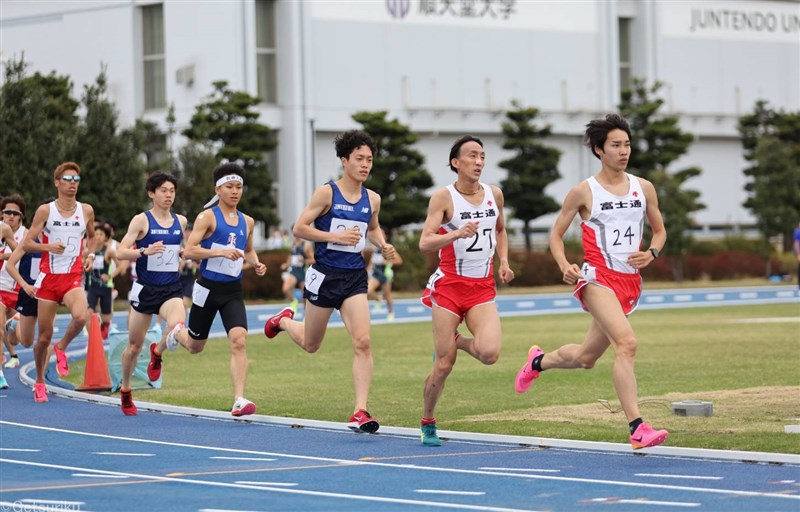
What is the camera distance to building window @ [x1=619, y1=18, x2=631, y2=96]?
73750 mm

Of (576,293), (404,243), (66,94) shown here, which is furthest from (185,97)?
(576,293)

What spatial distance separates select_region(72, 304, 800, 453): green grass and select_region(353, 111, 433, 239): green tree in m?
26.5

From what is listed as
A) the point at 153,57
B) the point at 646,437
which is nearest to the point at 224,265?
the point at 646,437

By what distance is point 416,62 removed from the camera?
214 ft

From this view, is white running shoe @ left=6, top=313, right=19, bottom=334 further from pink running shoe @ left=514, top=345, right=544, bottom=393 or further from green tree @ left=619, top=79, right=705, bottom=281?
green tree @ left=619, top=79, right=705, bottom=281

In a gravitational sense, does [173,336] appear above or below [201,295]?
below

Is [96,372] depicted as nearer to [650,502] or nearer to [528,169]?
[650,502]

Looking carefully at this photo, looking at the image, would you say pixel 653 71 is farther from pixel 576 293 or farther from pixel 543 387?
pixel 576 293

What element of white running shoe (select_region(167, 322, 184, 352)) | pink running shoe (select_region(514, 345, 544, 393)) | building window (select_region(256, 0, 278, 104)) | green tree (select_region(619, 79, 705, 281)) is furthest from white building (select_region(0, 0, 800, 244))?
pink running shoe (select_region(514, 345, 544, 393))

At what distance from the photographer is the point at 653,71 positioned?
240ft

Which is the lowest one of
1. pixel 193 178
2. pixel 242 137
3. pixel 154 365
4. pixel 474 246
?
pixel 154 365

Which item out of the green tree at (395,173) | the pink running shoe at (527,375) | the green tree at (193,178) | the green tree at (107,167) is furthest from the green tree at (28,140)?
the pink running shoe at (527,375)

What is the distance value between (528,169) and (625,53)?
1604 centimetres

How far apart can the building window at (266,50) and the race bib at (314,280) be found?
49.4 meters
